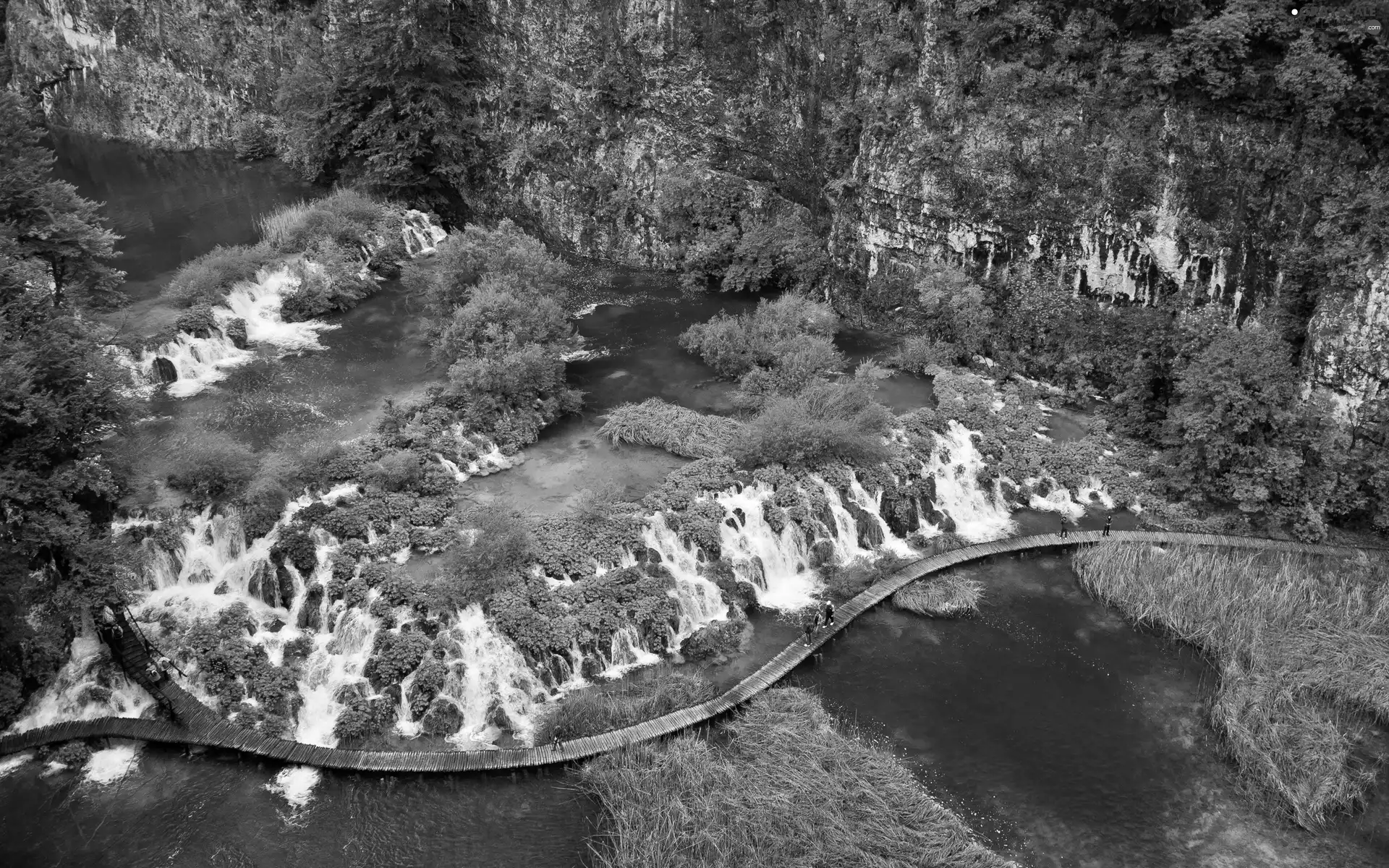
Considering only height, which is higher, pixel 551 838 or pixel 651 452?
pixel 651 452

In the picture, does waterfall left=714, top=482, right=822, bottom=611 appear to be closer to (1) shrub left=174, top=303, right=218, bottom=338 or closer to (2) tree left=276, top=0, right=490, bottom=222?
(1) shrub left=174, top=303, right=218, bottom=338

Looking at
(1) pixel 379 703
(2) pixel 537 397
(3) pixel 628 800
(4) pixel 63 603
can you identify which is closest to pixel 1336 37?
(2) pixel 537 397

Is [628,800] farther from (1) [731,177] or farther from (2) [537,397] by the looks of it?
(1) [731,177]

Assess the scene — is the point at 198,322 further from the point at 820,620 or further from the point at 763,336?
the point at 820,620

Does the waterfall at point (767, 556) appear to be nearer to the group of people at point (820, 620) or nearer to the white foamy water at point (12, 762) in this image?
the group of people at point (820, 620)

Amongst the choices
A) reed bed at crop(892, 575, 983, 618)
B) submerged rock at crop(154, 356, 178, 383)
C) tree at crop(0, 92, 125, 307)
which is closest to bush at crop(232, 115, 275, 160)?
tree at crop(0, 92, 125, 307)

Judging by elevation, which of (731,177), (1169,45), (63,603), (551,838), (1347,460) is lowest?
(551,838)

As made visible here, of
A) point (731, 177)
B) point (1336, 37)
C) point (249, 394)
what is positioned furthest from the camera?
point (731, 177)

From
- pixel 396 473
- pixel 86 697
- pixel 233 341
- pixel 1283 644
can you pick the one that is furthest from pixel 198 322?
pixel 1283 644
